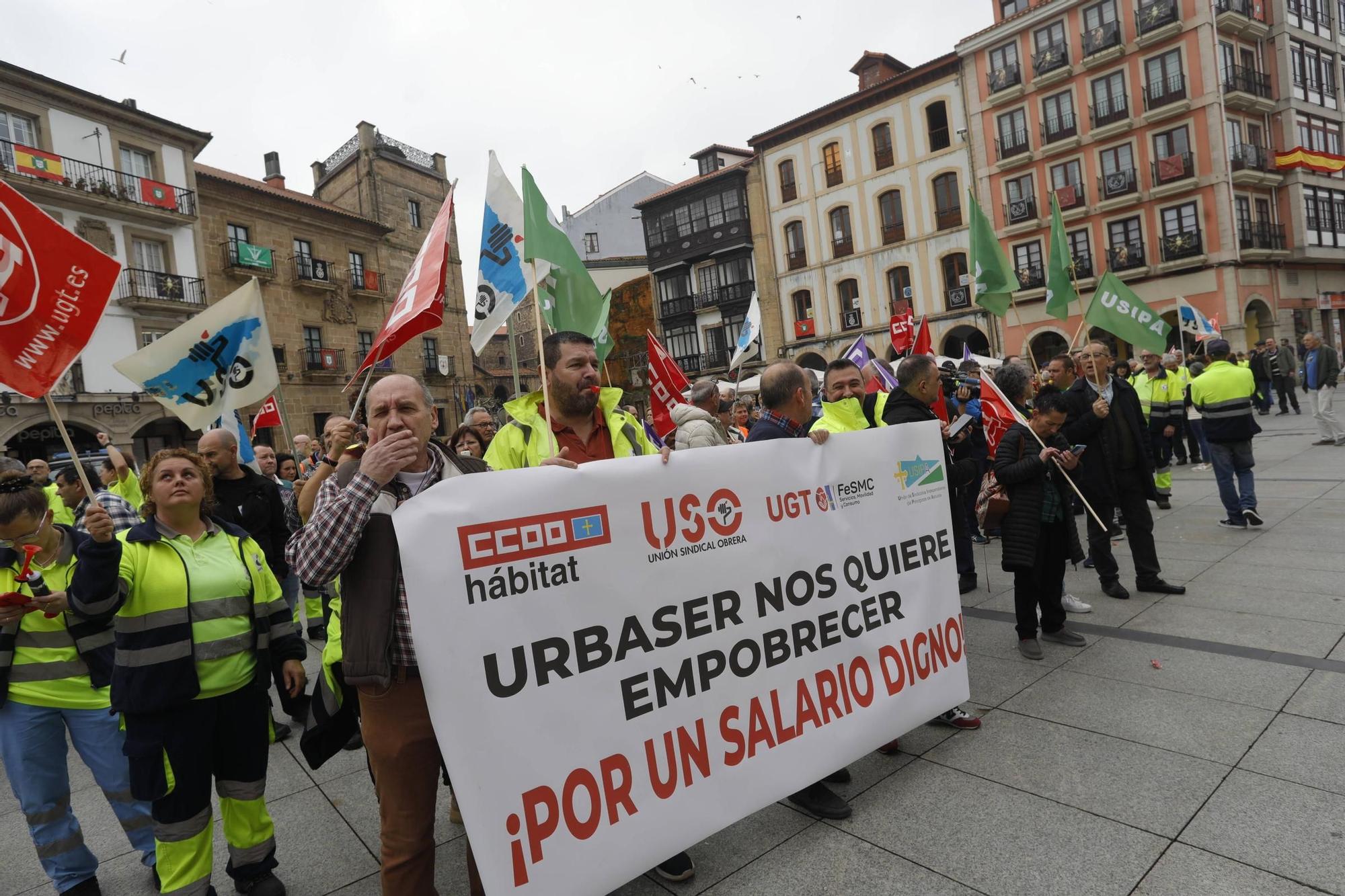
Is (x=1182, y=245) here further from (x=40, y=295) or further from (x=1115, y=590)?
(x=40, y=295)

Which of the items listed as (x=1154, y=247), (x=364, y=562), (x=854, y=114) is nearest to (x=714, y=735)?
(x=364, y=562)

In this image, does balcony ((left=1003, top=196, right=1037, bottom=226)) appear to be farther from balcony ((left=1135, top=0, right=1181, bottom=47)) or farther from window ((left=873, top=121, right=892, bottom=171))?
balcony ((left=1135, top=0, right=1181, bottom=47))

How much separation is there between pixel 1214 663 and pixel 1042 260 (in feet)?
90.5

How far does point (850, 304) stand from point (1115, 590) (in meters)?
28.2

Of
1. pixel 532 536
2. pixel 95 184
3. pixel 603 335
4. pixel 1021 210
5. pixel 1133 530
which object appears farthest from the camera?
pixel 1021 210

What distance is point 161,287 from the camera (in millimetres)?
22078

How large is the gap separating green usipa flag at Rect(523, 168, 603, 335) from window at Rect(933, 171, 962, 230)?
2859 centimetres

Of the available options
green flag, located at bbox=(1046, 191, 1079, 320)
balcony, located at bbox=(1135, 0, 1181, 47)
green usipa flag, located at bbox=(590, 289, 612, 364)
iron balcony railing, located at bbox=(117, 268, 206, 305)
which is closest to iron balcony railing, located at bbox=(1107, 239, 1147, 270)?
balcony, located at bbox=(1135, 0, 1181, 47)

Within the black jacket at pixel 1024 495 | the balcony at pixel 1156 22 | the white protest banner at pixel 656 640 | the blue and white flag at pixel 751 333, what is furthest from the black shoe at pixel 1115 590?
the balcony at pixel 1156 22

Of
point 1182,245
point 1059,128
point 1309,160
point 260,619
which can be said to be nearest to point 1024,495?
point 260,619

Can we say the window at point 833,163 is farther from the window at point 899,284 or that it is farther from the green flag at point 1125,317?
the green flag at point 1125,317

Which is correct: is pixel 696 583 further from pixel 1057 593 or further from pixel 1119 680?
pixel 1057 593

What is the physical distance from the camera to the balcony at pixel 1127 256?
2572cm

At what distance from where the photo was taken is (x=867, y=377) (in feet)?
22.1
